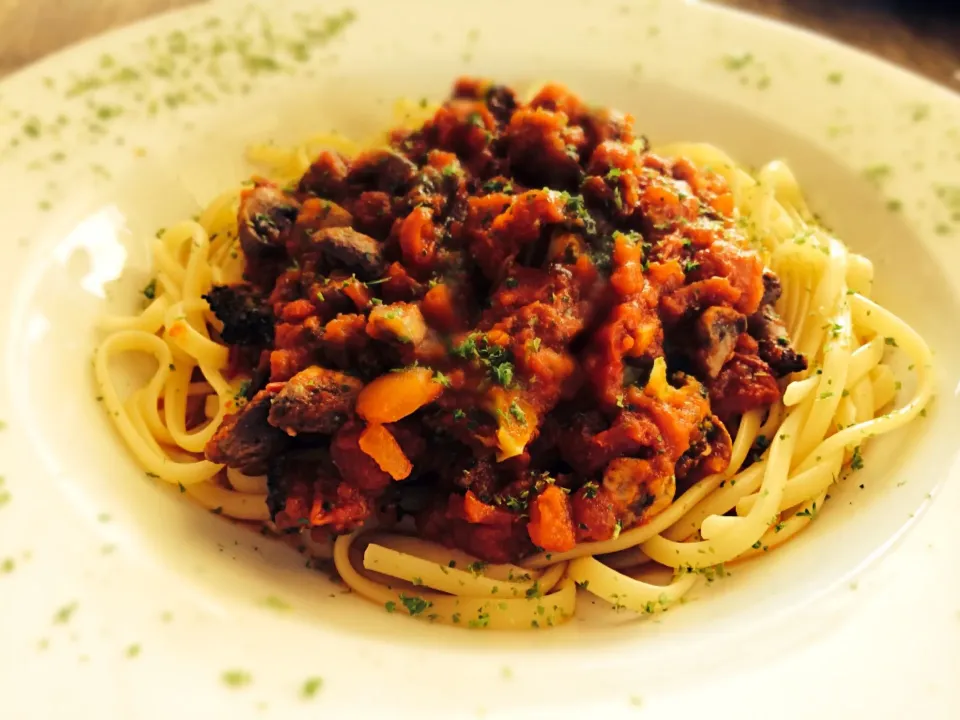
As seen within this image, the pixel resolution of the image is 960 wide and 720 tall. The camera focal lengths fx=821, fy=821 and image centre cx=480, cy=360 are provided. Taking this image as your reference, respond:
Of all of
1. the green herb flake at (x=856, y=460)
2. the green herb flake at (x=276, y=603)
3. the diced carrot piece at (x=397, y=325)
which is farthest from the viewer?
the green herb flake at (x=856, y=460)

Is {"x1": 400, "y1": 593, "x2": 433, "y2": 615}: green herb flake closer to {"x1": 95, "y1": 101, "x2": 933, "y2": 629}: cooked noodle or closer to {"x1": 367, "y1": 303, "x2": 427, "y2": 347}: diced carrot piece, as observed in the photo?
{"x1": 95, "y1": 101, "x2": 933, "y2": 629}: cooked noodle

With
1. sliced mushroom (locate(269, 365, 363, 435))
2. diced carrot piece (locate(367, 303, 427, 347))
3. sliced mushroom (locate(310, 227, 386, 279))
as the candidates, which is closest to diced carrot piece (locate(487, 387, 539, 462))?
diced carrot piece (locate(367, 303, 427, 347))

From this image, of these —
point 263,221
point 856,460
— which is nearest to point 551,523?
point 856,460

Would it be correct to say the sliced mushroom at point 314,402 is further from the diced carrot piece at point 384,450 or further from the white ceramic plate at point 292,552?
the white ceramic plate at point 292,552

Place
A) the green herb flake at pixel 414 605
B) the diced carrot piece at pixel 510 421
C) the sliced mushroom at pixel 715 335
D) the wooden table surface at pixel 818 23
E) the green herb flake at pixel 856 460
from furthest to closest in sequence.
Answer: the wooden table surface at pixel 818 23 → the green herb flake at pixel 856 460 → the sliced mushroom at pixel 715 335 → the green herb flake at pixel 414 605 → the diced carrot piece at pixel 510 421

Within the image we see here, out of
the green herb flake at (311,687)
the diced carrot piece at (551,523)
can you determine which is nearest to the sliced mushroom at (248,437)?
the green herb flake at (311,687)
